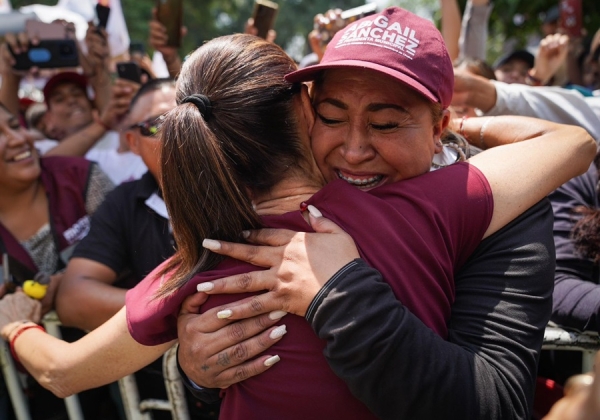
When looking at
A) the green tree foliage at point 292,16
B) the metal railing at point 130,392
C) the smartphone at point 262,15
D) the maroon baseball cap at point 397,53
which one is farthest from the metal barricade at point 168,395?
the green tree foliage at point 292,16

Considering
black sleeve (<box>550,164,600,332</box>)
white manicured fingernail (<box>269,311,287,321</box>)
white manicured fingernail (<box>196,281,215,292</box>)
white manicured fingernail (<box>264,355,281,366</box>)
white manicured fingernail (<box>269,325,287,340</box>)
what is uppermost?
white manicured fingernail (<box>196,281,215,292</box>)

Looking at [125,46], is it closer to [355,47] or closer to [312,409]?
[355,47]

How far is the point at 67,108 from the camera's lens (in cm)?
526

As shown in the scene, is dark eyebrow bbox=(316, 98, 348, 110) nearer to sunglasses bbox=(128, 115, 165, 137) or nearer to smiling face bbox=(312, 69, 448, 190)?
smiling face bbox=(312, 69, 448, 190)

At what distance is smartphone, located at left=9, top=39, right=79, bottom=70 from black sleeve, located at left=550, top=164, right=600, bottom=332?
3.73 metres

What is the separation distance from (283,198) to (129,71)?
3.26 meters

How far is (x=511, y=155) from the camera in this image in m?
1.61

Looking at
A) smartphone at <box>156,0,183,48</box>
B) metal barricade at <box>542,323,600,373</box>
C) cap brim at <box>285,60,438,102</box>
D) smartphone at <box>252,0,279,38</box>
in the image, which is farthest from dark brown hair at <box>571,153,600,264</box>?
smartphone at <box>156,0,183,48</box>

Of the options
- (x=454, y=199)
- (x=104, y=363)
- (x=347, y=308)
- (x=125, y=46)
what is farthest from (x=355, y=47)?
(x=125, y=46)

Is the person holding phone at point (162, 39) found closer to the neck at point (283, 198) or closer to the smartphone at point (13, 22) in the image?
the smartphone at point (13, 22)

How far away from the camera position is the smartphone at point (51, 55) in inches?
176

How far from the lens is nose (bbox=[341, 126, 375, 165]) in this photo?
63.0 inches

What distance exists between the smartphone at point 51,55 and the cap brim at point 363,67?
3606mm

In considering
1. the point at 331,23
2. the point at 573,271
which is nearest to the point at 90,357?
the point at 573,271
